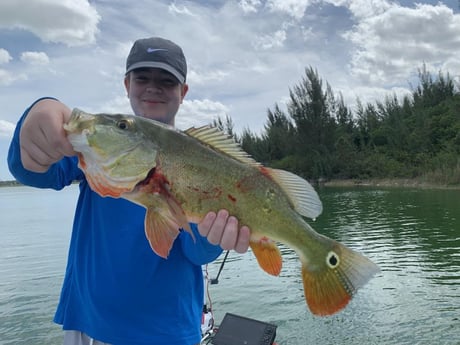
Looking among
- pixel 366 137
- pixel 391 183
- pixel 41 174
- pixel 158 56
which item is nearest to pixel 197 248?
pixel 41 174

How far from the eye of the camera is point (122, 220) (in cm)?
240

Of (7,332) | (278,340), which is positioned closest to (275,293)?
(278,340)

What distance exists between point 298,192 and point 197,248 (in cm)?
62

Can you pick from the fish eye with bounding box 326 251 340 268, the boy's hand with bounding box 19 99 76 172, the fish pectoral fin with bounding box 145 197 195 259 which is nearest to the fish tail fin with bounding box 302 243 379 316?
the fish eye with bounding box 326 251 340 268

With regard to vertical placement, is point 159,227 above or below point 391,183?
above

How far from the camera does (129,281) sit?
235 centimetres

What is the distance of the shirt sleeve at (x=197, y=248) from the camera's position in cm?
228

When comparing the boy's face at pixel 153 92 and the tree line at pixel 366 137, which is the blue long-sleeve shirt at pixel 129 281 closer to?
the boy's face at pixel 153 92

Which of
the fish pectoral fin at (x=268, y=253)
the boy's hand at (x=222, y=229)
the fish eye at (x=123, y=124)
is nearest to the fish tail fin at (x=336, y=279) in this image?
the fish pectoral fin at (x=268, y=253)

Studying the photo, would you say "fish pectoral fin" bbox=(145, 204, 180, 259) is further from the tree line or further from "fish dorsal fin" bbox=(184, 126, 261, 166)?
the tree line

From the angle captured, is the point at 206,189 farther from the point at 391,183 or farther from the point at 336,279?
the point at 391,183

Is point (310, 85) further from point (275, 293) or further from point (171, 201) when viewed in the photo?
point (171, 201)

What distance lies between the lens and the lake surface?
Result: 8.08 meters

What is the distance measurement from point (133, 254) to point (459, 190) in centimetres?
3509
